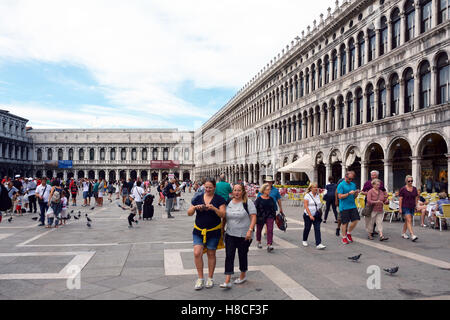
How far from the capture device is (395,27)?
24000 mm

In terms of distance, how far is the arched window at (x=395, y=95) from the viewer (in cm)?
2356

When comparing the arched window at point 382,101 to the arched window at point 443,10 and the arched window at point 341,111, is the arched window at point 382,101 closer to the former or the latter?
the arched window at point 341,111

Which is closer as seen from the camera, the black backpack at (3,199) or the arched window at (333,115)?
the black backpack at (3,199)

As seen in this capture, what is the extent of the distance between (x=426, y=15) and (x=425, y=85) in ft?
12.3

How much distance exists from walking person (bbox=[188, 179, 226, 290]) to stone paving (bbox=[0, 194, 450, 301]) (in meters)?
0.43

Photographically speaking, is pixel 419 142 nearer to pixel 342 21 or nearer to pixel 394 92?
pixel 394 92

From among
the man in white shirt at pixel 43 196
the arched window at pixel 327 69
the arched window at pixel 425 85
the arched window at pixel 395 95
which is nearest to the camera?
the man in white shirt at pixel 43 196

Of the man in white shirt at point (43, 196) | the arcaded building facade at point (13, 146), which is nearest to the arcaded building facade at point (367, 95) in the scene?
the man in white shirt at point (43, 196)

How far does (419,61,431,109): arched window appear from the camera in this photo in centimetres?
2091

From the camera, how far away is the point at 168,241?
1034 centimetres

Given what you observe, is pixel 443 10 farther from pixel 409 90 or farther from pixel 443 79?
pixel 409 90

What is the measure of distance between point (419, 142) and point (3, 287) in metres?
20.6

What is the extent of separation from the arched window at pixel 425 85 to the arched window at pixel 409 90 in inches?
31.0
